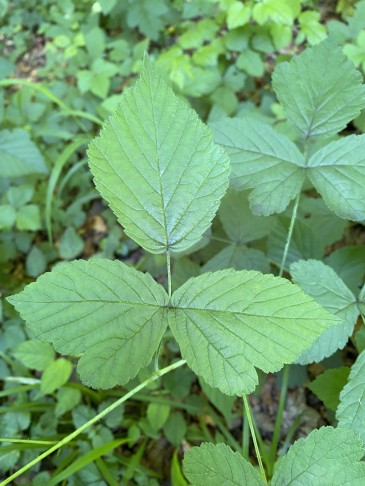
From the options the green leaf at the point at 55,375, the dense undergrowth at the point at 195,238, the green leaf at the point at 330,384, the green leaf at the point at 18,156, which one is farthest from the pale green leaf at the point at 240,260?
the green leaf at the point at 18,156

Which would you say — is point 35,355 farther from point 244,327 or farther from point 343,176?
point 343,176

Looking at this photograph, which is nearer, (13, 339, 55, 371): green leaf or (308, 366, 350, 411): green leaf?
(308, 366, 350, 411): green leaf

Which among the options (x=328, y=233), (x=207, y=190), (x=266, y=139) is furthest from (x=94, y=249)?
(x=207, y=190)

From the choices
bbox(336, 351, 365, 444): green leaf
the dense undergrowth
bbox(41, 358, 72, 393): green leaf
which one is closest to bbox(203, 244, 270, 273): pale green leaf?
the dense undergrowth

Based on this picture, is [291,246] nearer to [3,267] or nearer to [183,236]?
[183,236]

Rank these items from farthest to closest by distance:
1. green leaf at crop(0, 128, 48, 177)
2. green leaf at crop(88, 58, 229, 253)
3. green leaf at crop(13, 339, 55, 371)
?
green leaf at crop(0, 128, 48, 177), green leaf at crop(13, 339, 55, 371), green leaf at crop(88, 58, 229, 253)

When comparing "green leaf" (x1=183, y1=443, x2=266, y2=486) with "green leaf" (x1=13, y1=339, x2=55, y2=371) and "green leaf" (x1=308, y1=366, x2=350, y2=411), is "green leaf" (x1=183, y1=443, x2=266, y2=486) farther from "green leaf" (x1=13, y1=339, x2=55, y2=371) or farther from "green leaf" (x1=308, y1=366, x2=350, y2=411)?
"green leaf" (x1=13, y1=339, x2=55, y2=371)

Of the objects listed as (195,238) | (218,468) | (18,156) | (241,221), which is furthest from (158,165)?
(18,156)

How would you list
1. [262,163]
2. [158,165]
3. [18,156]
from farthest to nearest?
[18,156]
[262,163]
[158,165]
